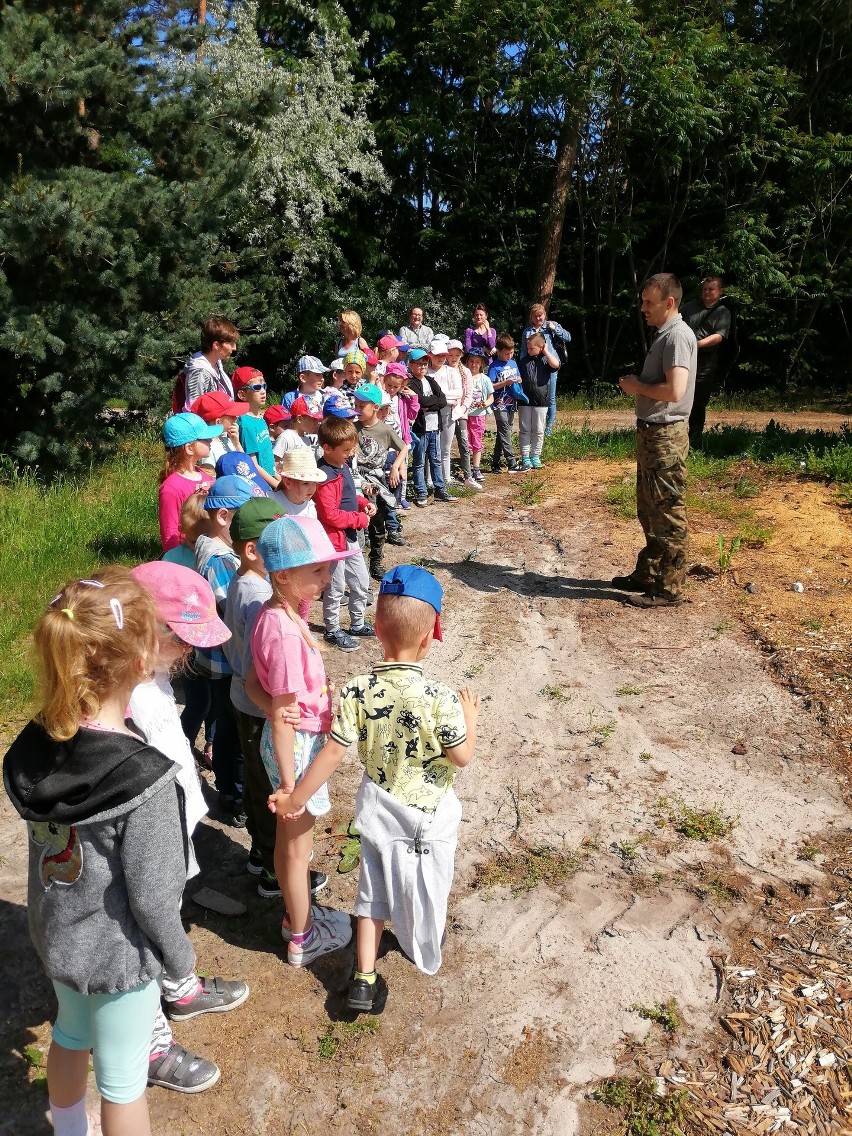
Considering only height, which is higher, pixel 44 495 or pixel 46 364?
pixel 46 364

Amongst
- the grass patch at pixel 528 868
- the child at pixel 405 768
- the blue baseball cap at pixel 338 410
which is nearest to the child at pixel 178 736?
the child at pixel 405 768

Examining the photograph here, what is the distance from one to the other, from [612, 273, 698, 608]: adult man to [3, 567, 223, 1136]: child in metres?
4.84

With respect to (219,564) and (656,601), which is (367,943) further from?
(656,601)

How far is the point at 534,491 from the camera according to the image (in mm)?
9891

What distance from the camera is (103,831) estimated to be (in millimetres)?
2086

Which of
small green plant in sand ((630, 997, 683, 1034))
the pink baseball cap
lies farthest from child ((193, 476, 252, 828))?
small green plant in sand ((630, 997, 683, 1034))

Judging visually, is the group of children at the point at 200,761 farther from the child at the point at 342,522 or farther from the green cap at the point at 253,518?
the child at the point at 342,522

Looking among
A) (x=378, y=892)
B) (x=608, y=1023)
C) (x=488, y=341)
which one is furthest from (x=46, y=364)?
(x=608, y=1023)

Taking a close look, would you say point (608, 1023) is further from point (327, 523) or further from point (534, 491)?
point (534, 491)

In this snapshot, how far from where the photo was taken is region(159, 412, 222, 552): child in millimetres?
4809

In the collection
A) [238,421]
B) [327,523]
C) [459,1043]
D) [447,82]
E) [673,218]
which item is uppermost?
[447,82]

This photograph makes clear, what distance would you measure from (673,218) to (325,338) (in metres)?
7.93

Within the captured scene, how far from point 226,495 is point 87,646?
1.96m

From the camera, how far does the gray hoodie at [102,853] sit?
80.0 inches
